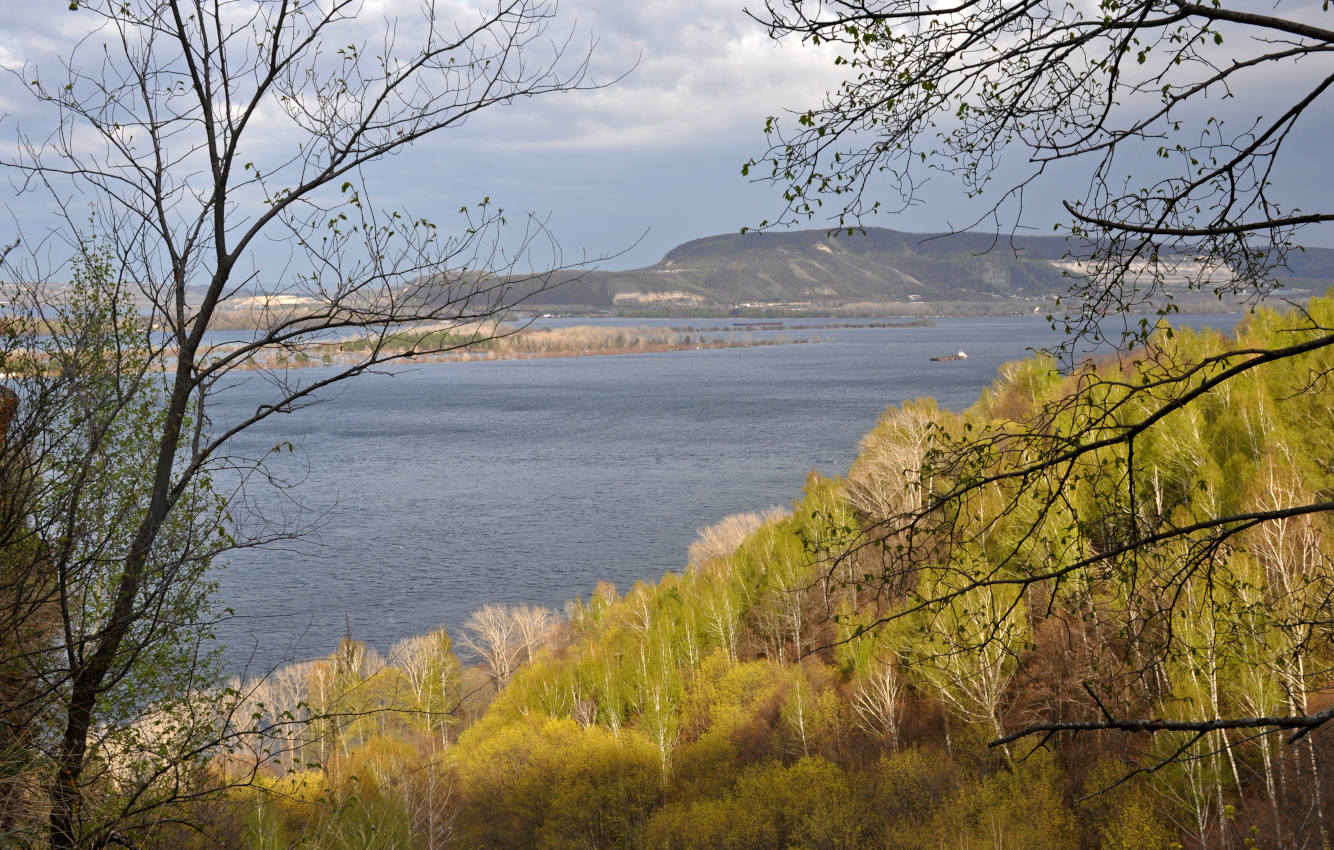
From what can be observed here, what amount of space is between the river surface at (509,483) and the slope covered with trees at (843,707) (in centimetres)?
346

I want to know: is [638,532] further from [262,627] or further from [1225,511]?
[1225,511]

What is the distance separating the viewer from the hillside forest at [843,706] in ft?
65.9

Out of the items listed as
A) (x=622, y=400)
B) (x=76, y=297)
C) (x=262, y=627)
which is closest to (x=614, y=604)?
(x=262, y=627)

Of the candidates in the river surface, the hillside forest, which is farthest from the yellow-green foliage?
the river surface

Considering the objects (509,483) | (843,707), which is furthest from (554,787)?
(509,483)

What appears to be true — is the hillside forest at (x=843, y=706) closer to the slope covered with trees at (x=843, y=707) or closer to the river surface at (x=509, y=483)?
the slope covered with trees at (x=843, y=707)

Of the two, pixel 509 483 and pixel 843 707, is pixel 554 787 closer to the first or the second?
pixel 843 707

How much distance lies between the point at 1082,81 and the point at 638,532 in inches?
1729

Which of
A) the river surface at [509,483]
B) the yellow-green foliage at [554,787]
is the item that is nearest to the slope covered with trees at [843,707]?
the yellow-green foliage at [554,787]

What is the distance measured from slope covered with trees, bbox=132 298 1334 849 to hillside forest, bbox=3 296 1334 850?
96 mm

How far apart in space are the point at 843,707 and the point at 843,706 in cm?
3

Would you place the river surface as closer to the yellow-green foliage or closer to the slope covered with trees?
the slope covered with trees

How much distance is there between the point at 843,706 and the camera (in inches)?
1132

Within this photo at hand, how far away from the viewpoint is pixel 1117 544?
14.4ft
